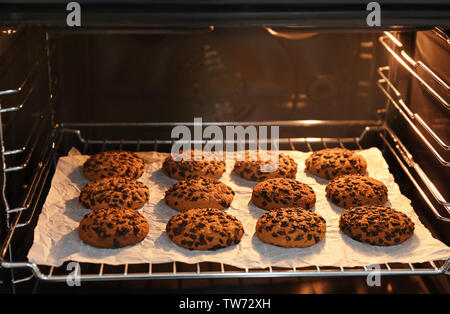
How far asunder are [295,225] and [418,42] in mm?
778

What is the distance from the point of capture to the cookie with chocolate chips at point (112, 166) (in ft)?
7.59

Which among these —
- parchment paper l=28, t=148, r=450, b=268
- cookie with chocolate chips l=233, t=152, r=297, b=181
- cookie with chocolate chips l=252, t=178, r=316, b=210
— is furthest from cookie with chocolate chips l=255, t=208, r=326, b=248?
cookie with chocolate chips l=233, t=152, r=297, b=181

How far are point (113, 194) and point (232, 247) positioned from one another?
1.56 feet

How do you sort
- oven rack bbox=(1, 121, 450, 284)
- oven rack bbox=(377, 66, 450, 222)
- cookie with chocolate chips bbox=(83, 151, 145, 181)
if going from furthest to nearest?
cookie with chocolate chips bbox=(83, 151, 145, 181) < oven rack bbox=(377, 66, 450, 222) < oven rack bbox=(1, 121, 450, 284)

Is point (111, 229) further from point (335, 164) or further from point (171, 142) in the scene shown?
point (335, 164)

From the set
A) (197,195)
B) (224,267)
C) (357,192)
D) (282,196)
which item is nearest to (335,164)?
(357,192)

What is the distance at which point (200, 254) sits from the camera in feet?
6.18

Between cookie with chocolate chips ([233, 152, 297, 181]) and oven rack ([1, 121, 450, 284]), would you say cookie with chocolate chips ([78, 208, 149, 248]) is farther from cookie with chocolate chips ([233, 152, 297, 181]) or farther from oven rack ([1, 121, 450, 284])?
cookie with chocolate chips ([233, 152, 297, 181])

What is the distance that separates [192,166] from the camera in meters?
2.38

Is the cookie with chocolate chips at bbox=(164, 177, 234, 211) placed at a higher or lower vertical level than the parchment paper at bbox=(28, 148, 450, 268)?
higher

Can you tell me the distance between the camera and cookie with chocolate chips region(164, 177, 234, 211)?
2143 millimetres

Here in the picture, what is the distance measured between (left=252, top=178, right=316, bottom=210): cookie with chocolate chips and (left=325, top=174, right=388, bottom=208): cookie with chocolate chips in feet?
0.26

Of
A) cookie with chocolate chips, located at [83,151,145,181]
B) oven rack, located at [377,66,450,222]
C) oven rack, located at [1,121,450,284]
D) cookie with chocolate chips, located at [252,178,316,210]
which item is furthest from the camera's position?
cookie with chocolate chips, located at [83,151,145,181]
